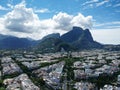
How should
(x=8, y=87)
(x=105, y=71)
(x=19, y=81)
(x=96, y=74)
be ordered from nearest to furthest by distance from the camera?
(x=8, y=87) → (x=19, y=81) → (x=96, y=74) → (x=105, y=71)

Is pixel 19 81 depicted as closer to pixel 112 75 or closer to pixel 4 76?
pixel 4 76

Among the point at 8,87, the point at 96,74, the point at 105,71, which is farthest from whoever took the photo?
the point at 105,71

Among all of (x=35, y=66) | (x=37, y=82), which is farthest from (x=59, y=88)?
(x=35, y=66)

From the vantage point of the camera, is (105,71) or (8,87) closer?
(8,87)

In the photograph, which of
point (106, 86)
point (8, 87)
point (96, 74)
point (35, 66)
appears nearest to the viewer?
point (8, 87)

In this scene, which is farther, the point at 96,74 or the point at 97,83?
the point at 96,74

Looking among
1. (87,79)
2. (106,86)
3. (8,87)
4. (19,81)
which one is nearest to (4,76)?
(19,81)

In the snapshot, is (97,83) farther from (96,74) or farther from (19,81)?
(19,81)

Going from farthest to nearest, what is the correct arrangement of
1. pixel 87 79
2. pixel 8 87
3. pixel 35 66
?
pixel 35 66 < pixel 87 79 < pixel 8 87
